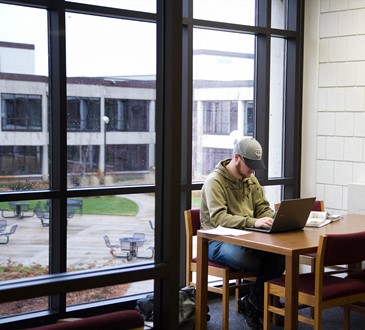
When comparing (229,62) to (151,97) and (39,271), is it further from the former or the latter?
(39,271)

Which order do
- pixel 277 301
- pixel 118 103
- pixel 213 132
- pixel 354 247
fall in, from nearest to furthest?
Answer: pixel 354 247
pixel 118 103
pixel 277 301
pixel 213 132

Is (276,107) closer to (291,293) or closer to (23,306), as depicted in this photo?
(291,293)

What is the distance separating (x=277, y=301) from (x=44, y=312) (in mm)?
2556

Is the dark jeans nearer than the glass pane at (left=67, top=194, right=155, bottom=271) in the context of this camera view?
No

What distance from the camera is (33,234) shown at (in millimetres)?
3652

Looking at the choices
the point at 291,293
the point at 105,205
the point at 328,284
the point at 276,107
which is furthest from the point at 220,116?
the point at 291,293

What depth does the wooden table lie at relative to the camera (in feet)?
11.2

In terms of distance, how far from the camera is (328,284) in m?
3.63

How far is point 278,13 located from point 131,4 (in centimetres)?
277

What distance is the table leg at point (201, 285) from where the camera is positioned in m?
3.87

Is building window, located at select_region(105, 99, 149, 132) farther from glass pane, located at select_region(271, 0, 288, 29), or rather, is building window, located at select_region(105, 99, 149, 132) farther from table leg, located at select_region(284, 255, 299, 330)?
glass pane, located at select_region(271, 0, 288, 29)

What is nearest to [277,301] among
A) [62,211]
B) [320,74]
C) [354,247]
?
[354,247]

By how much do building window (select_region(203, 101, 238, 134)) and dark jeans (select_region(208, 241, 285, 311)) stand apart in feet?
3.81

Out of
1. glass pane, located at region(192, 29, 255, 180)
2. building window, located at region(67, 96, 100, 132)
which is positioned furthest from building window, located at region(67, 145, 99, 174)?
glass pane, located at region(192, 29, 255, 180)
